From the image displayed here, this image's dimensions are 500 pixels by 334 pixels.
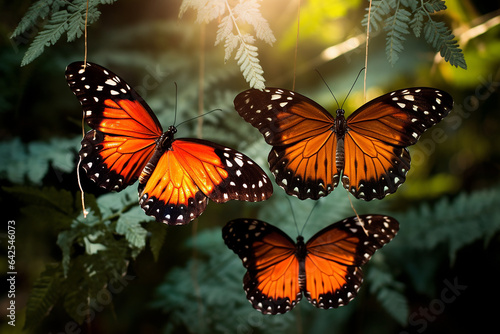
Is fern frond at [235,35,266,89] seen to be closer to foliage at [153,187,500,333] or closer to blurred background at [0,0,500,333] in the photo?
blurred background at [0,0,500,333]

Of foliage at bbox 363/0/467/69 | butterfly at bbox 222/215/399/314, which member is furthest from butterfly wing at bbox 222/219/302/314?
foliage at bbox 363/0/467/69

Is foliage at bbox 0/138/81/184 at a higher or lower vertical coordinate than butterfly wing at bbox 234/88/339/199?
higher

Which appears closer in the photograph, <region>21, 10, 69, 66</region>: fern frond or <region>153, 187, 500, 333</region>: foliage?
<region>21, 10, 69, 66</region>: fern frond

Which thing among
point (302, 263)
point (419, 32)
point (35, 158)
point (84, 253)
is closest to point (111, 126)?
point (84, 253)

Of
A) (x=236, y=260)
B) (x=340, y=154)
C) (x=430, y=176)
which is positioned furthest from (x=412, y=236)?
(x=340, y=154)

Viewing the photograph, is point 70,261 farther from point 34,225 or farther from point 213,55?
point 213,55

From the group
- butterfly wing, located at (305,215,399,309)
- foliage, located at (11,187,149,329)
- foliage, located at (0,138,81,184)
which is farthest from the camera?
foliage, located at (0,138,81,184)

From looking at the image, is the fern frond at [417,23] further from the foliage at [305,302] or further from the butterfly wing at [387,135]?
the foliage at [305,302]
